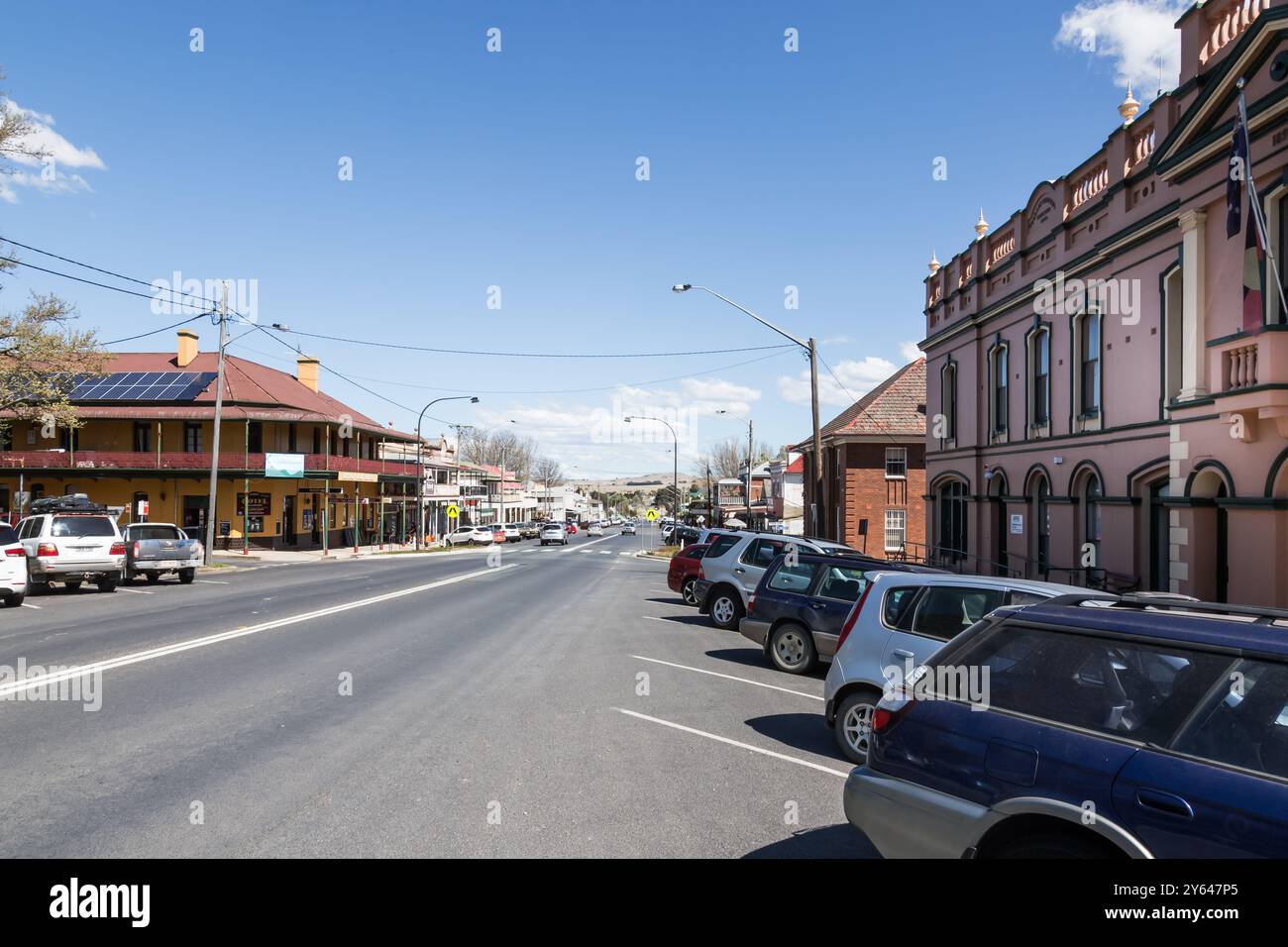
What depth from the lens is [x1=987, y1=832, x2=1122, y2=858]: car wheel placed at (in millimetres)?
3180

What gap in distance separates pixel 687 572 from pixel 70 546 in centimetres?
1363

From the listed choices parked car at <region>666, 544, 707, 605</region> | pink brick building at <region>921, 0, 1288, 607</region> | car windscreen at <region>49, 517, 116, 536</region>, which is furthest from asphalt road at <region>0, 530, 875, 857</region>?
pink brick building at <region>921, 0, 1288, 607</region>

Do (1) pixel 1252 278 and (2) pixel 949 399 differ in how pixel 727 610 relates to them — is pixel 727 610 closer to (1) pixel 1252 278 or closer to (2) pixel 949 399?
(1) pixel 1252 278

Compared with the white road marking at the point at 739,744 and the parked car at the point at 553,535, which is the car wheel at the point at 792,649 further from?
the parked car at the point at 553,535

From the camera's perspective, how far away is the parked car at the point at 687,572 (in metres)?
19.1

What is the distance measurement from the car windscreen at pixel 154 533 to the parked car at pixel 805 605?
58.3 ft

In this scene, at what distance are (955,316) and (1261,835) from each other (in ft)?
80.2

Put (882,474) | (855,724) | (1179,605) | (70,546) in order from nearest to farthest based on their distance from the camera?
(1179,605) < (855,724) < (70,546) < (882,474)

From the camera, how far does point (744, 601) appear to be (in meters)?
15.0

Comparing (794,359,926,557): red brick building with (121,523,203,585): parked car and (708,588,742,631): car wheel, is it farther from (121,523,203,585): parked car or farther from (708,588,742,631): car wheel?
(121,523,203,585): parked car

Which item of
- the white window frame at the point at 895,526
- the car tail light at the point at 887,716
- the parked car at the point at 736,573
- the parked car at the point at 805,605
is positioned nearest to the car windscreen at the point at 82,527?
the parked car at the point at 736,573

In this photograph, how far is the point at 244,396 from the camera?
46.0 metres

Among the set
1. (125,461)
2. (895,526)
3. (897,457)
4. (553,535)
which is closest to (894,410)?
(897,457)
